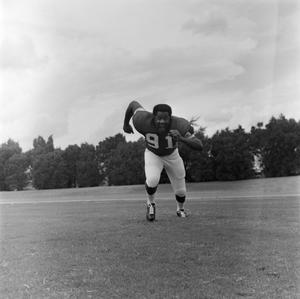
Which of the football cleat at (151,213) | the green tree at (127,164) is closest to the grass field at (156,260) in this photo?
the football cleat at (151,213)

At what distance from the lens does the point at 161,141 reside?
333 inches

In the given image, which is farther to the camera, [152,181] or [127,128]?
[127,128]

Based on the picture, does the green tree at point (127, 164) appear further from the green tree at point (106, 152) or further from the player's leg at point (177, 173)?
the player's leg at point (177, 173)

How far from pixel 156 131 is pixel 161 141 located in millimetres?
218

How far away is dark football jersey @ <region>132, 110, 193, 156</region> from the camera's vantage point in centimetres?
834

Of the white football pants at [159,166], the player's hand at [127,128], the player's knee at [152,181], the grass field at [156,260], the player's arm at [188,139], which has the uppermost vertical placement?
the player's hand at [127,128]

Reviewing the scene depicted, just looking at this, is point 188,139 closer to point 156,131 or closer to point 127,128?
point 156,131

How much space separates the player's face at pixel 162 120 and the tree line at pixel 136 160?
2354cm

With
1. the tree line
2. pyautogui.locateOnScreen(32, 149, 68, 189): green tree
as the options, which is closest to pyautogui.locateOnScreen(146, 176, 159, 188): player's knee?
the tree line

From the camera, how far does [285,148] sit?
41.6 metres

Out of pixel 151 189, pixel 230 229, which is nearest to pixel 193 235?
pixel 230 229

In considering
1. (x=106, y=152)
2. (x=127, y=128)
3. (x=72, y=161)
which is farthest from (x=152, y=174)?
(x=106, y=152)

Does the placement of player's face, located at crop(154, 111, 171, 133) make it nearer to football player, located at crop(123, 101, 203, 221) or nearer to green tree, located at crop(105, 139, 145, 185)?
football player, located at crop(123, 101, 203, 221)

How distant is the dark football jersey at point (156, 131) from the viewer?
27.4ft
